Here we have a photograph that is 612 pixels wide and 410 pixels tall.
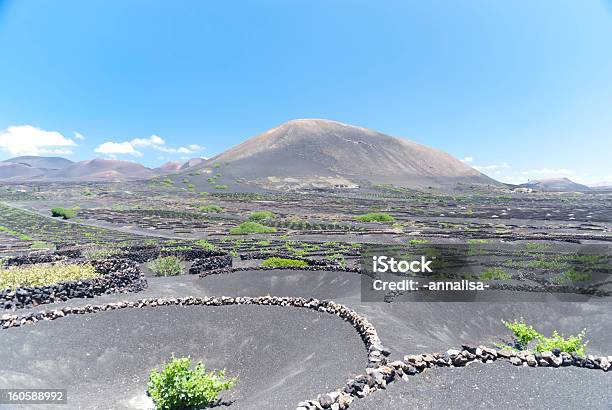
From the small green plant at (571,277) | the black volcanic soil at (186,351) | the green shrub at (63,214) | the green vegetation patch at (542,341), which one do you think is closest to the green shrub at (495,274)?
the small green plant at (571,277)

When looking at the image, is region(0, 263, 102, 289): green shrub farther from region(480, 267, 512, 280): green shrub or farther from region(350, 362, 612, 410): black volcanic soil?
region(480, 267, 512, 280): green shrub

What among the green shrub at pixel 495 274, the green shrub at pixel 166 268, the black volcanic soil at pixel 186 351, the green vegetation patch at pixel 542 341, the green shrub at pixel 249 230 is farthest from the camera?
the green shrub at pixel 249 230

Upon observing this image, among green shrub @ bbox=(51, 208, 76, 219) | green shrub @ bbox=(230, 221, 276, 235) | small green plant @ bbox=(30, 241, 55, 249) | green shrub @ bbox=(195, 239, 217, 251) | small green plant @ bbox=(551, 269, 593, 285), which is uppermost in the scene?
green shrub @ bbox=(51, 208, 76, 219)

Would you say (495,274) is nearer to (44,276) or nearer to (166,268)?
(166,268)

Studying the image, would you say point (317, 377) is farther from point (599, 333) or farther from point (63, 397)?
point (599, 333)

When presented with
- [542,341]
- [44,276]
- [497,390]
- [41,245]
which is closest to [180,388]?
[497,390]

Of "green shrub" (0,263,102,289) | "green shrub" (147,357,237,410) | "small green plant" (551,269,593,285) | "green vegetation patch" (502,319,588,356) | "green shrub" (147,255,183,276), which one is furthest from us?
"green shrub" (147,255,183,276)

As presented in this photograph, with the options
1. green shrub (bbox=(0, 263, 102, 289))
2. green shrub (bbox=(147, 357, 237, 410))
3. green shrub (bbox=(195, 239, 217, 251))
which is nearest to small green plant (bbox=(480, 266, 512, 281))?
green shrub (bbox=(147, 357, 237, 410))

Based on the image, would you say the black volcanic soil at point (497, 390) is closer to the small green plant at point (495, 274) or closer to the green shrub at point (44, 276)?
the small green plant at point (495, 274)

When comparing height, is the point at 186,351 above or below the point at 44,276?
below
